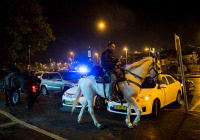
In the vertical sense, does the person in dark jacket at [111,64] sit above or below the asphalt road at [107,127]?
above

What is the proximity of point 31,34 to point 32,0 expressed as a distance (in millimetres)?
3522

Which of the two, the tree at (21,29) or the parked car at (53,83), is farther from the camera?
the tree at (21,29)

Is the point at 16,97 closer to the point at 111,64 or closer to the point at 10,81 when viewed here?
the point at 10,81

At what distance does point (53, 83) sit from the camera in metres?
13.8

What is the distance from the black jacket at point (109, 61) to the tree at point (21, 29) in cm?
1318

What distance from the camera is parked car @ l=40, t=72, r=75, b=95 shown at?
42.9ft

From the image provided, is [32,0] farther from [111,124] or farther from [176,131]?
[176,131]

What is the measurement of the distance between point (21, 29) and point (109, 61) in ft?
45.1

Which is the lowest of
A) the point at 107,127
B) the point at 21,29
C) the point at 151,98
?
the point at 107,127

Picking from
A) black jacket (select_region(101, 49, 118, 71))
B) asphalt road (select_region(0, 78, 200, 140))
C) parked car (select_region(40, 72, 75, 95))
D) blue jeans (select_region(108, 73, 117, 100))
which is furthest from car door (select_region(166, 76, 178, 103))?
parked car (select_region(40, 72, 75, 95))

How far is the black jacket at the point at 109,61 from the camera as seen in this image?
5.48 m

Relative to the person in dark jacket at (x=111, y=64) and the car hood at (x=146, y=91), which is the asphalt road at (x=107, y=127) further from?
the person in dark jacket at (x=111, y=64)

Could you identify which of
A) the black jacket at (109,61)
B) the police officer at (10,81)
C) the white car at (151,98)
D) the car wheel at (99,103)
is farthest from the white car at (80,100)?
the police officer at (10,81)

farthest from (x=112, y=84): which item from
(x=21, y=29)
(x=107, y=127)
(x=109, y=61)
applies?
(x=21, y=29)
